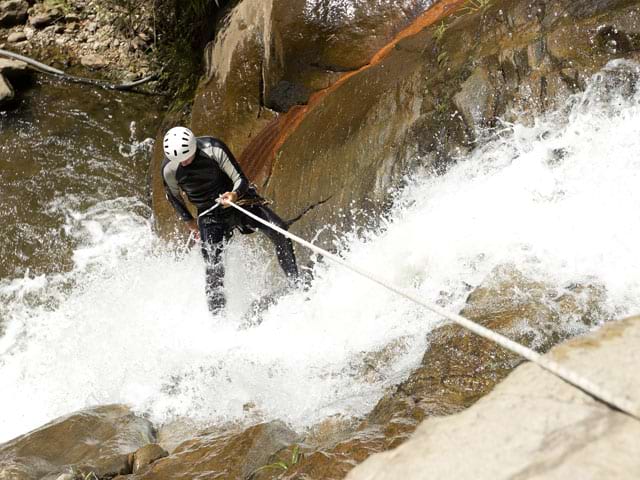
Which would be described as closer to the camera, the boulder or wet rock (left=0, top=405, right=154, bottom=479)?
wet rock (left=0, top=405, right=154, bottom=479)

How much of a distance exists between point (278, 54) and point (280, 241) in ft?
8.67

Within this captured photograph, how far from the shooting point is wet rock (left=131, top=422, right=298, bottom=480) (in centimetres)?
327

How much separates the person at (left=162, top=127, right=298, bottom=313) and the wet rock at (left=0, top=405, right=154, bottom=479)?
4.59ft

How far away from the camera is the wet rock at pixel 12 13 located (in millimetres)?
10688

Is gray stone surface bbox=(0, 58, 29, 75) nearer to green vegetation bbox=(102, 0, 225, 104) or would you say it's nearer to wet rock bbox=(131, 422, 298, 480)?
green vegetation bbox=(102, 0, 225, 104)

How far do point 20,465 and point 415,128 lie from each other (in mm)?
3791

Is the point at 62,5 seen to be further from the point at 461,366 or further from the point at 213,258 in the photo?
the point at 461,366

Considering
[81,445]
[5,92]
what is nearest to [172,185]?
[81,445]

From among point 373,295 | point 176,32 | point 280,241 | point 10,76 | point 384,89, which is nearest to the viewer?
point 373,295

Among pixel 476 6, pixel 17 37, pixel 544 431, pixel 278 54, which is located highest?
pixel 17 37

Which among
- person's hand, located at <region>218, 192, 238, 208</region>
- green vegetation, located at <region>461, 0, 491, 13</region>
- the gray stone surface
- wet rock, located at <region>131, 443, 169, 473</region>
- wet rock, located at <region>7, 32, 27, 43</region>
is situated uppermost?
wet rock, located at <region>7, 32, 27, 43</region>

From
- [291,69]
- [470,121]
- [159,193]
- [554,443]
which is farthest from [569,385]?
[159,193]

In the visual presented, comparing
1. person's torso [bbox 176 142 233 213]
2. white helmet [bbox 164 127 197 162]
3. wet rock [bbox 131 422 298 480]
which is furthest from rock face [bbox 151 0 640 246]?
wet rock [bbox 131 422 298 480]

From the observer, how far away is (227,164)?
17.0ft
